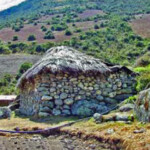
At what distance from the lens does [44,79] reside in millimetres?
15898

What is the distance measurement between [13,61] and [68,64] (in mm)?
44219

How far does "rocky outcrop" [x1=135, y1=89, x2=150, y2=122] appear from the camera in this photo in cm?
1142

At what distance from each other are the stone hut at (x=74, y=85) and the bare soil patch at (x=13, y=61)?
35.9 m

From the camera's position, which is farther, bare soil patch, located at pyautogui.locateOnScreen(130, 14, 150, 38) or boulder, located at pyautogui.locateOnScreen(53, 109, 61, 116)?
bare soil patch, located at pyautogui.locateOnScreen(130, 14, 150, 38)

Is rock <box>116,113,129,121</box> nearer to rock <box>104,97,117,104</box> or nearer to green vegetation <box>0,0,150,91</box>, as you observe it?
rock <box>104,97,117,104</box>

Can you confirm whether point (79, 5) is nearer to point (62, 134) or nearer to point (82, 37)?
point (82, 37)

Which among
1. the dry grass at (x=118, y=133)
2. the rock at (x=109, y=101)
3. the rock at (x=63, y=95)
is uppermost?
the rock at (x=63, y=95)

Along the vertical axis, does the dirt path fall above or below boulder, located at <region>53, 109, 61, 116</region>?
below

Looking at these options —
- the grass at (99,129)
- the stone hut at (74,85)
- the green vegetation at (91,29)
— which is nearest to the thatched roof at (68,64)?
the stone hut at (74,85)

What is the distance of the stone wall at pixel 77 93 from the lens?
1552 centimetres

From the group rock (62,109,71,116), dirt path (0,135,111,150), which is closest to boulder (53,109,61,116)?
rock (62,109,71,116)

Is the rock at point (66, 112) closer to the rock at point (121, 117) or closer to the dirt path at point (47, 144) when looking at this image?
the dirt path at point (47, 144)

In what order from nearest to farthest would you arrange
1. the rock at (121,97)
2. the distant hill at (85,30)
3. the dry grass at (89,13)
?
1. the rock at (121,97)
2. the distant hill at (85,30)
3. the dry grass at (89,13)

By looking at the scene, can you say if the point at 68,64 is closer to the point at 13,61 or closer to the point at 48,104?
the point at 48,104
